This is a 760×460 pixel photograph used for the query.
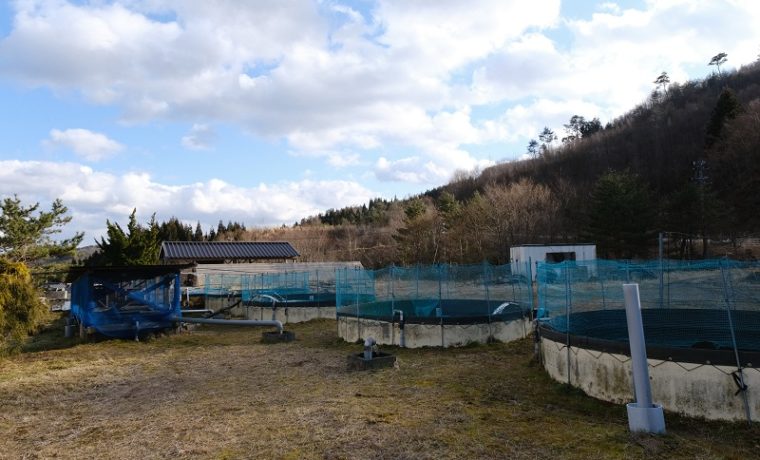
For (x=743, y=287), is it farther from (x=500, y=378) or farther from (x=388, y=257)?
(x=388, y=257)

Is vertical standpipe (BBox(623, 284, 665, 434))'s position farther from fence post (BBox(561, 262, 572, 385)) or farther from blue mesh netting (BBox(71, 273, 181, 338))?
blue mesh netting (BBox(71, 273, 181, 338))

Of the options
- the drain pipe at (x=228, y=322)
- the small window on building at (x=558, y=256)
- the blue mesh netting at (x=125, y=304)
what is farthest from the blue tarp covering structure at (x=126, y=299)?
the small window on building at (x=558, y=256)

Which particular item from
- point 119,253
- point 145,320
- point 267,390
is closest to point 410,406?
point 267,390

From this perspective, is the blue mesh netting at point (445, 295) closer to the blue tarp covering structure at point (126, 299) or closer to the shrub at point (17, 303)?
the blue tarp covering structure at point (126, 299)

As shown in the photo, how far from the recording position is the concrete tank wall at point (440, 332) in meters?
13.3

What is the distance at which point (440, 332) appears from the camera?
43.5 ft

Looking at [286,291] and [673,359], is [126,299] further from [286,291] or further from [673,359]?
[673,359]

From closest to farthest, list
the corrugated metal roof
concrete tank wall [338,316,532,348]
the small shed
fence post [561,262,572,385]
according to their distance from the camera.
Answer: fence post [561,262,572,385] < concrete tank wall [338,316,532,348] < the small shed < the corrugated metal roof

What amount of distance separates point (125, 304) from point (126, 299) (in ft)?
0.65

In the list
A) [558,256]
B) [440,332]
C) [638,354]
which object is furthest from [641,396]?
[558,256]

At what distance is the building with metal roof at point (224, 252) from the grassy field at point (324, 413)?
25891 mm

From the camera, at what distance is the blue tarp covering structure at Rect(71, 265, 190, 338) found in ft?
55.2

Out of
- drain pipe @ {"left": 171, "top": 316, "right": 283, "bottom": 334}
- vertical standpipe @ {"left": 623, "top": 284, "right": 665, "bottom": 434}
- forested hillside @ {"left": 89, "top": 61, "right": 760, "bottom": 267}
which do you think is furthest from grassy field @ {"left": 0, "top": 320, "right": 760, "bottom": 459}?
forested hillside @ {"left": 89, "top": 61, "right": 760, "bottom": 267}

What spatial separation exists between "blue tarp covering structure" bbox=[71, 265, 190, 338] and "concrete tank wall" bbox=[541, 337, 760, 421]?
13652 mm
